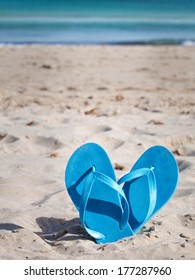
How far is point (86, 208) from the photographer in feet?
8.55

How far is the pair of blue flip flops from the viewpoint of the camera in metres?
2.56

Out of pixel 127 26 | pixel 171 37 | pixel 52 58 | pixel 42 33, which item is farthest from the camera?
pixel 127 26

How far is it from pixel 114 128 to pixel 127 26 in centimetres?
1207

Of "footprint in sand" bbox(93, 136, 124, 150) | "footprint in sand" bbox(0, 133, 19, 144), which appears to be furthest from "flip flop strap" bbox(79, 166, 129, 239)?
"footprint in sand" bbox(0, 133, 19, 144)

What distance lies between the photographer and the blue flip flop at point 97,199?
2.56 m

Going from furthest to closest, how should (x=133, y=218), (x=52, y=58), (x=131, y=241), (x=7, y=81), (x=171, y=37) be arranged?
(x=171, y=37) → (x=52, y=58) → (x=7, y=81) → (x=133, y=218) → (x=131, y=241)

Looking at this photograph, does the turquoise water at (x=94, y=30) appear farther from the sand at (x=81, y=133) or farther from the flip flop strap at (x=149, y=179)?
the flip flop strap at (x=149, y=179)

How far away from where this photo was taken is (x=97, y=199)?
261cm

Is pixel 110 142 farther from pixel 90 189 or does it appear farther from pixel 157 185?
pixel 90 189

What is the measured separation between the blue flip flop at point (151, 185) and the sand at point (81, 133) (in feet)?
0.28

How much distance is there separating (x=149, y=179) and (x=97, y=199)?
27 cm

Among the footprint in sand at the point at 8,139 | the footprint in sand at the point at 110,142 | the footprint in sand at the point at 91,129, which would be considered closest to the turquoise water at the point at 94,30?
the footprint in sand at the point at 91,129
